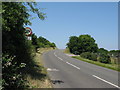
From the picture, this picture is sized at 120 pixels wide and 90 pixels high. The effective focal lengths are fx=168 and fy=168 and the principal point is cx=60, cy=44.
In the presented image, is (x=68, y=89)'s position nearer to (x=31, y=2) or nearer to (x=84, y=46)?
(x=31, y=2)

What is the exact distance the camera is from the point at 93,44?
7538 cm

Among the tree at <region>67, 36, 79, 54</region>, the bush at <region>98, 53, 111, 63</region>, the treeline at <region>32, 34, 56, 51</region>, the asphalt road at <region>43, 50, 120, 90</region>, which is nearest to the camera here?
the asphalt road at <region>43, 50, 120, 90</region>

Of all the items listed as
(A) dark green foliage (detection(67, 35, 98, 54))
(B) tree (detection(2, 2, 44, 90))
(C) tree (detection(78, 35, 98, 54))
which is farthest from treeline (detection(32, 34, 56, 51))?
(B) tree (detection(2, 2, 44, 90))

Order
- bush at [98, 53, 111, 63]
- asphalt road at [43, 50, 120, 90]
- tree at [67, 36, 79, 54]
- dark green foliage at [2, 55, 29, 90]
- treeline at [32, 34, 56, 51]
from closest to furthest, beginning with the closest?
dark green foliage at [2, 55, 29, 90]
asphalt road at [43, 50, 120, 90]
treeline at [32, 34, 56, 51]
bush at [98, 53, 111, 63]
tree at [67, 36, 79, 54]

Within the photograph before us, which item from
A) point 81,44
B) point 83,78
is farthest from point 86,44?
point 83,78

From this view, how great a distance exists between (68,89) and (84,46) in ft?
210

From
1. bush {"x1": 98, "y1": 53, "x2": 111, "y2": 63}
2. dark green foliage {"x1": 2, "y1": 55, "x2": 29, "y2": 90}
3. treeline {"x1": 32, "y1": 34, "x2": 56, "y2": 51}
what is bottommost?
bush {"x1": 98, "y1": 53, "x2": 111, "y2": 63}

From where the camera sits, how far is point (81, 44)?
234 ft

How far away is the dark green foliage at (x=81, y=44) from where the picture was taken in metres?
70.2

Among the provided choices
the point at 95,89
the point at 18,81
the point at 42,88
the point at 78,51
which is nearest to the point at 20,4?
the point at 18,81

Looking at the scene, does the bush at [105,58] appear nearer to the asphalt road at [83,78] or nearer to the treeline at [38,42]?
the treeline at [38,42]

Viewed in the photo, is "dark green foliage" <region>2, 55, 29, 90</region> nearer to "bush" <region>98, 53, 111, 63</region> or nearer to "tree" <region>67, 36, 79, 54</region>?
Answer: "bush" <region>98, 53, 111, 63</region>

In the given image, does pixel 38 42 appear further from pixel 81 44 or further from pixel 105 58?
pixel 81 44

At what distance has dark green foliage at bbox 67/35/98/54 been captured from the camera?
70188 mm
